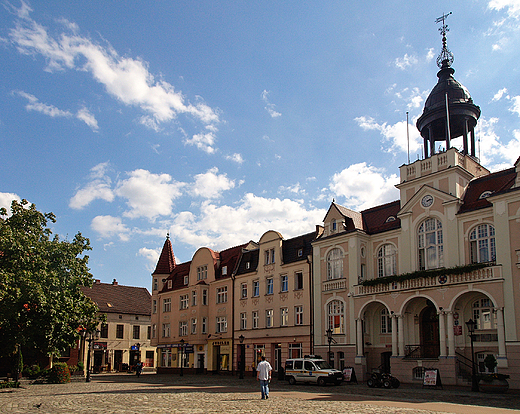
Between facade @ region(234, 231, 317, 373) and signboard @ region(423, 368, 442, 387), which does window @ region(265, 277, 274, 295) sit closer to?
facade @ region(234, 231, 317, 373)

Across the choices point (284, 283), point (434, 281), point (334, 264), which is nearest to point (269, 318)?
point (284, 283)

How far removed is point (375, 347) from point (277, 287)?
10.8 metres

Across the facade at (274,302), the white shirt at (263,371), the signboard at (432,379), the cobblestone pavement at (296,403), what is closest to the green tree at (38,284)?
the cobblestone pavement at (296,403)

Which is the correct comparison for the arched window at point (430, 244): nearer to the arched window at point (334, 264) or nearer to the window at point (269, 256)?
Result: the arched window at point (334, 264)

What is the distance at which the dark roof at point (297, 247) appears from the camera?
4309 centimetres

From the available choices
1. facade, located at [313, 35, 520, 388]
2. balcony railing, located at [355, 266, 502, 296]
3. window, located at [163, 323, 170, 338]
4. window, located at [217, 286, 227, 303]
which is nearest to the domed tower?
facade, located at [313, 35, 520, 388]

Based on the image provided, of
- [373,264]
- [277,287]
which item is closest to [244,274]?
[277,287]

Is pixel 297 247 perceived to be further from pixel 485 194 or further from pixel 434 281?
pixel 485 194

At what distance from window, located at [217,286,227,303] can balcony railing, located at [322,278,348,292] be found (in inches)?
546

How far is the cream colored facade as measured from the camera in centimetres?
2938

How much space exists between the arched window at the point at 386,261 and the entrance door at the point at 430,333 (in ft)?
12.6

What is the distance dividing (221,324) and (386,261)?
63.8 feet

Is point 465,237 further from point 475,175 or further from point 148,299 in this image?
point 148,299

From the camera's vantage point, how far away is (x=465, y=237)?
105 ft
